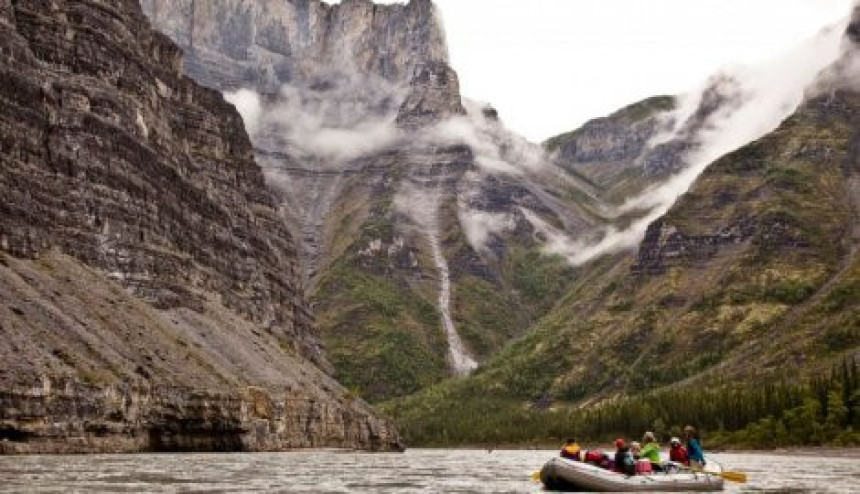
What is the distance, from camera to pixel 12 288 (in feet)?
470

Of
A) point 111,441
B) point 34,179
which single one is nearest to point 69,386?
point 111,441

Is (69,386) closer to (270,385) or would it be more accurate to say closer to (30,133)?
(270,385)

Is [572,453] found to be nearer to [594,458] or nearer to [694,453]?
[594,458]

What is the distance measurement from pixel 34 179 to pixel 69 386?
74.9 meters

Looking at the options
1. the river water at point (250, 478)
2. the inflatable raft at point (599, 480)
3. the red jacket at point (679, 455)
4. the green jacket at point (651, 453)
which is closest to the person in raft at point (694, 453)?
the red jacket at point (679, 455)

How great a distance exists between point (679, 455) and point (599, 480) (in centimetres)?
1319

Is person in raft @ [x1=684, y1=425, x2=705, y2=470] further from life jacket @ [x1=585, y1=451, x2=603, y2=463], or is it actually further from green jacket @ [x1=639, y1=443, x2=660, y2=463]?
life jacket @ [x1=585, y1=451, x2=603, y2=463]

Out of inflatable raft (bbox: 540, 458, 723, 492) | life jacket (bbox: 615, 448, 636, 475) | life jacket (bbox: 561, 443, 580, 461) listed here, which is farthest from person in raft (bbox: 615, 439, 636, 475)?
life jacket (bbox: 561, 443, 580, 461)

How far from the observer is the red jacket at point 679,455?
87.3m

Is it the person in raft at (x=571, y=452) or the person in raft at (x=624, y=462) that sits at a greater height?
the person in raft at (x=571, y=452)

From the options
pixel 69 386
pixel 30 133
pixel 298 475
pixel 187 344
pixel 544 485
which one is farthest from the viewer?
pixel 30 133

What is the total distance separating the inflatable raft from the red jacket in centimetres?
531

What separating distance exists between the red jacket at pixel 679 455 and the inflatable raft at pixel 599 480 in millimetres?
5311

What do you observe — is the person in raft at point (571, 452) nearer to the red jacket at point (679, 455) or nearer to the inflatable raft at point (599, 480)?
the inflatable raft at point (599, 480)
